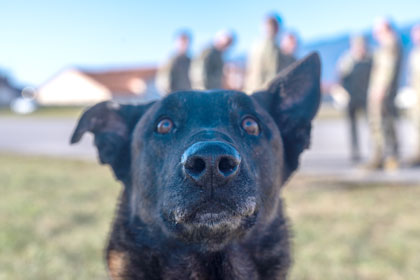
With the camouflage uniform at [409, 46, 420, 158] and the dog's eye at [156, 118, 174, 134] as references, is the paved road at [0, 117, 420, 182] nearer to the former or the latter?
the camouflage uniform at [409, 46, 420, 158]

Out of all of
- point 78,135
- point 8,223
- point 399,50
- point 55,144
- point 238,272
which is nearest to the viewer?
point 238,272

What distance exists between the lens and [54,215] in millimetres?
5363

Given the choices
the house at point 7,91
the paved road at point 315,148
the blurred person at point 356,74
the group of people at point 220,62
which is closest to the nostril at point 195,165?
the group of people at point 220,62

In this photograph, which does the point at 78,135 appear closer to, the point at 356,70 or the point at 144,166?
the point at 144,166

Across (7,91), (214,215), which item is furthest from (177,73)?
(7,91)

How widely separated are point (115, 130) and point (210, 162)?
1.12 meters


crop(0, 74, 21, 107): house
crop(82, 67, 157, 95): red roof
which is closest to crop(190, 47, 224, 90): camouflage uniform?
crop(82, 67, 157, 95): red roof

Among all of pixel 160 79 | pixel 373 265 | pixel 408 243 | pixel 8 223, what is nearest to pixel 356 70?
pixel 160 79

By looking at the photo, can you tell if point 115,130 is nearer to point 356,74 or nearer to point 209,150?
point 209,150

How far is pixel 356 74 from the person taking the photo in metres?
7.71

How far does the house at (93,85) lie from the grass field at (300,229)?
36.3 metres

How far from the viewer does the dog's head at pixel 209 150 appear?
1.69 meters

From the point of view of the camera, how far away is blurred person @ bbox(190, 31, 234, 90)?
5891 millimetres

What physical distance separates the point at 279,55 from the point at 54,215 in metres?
3.52
